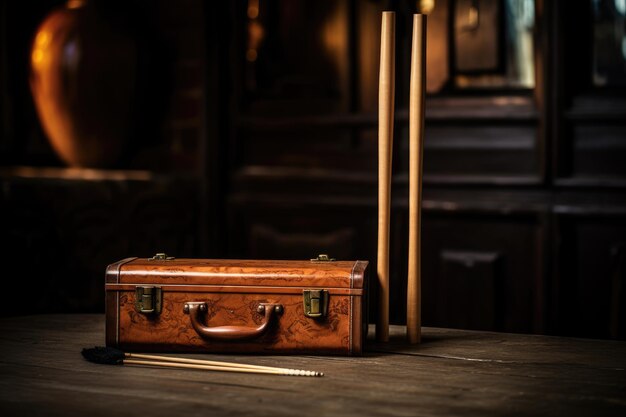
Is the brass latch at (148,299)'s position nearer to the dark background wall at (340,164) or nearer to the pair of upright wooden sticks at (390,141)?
the pair of upright wooden sticks at (390,141)

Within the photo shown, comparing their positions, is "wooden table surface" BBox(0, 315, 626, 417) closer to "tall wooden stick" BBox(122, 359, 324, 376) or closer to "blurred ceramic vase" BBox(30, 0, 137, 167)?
"tall wooden stick" BBox(122, 359, 324, 376)

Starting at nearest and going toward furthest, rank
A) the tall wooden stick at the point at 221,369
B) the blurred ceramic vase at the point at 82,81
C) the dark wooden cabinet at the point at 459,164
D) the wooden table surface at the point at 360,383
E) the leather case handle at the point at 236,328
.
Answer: the wooden table surface at the point at 360,383
the tall wooden stick at the point at 221,369
the leather case handle at the point at 236,328
the dark wooden cabinet at the point at 459,164
the blurred ceramic vase at the point at 82,81

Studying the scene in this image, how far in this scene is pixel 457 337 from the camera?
1467 millimetres

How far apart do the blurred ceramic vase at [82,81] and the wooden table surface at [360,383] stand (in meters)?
1.38

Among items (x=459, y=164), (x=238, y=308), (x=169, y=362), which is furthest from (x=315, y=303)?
(x=459, y=164)

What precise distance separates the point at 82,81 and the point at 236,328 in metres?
1.58

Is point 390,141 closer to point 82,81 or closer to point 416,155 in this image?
point 416,155

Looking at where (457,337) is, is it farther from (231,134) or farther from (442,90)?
(231,134)

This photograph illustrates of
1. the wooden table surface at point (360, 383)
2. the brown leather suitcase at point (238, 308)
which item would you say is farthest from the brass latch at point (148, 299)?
the wooden table surface at point (360, 383)

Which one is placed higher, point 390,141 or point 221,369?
point 390,141

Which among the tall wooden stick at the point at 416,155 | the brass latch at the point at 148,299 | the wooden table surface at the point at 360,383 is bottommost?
the wooden table surface at the point at 360,383

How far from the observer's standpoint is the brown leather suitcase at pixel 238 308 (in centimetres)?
133

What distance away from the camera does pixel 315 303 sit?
1.32 meters

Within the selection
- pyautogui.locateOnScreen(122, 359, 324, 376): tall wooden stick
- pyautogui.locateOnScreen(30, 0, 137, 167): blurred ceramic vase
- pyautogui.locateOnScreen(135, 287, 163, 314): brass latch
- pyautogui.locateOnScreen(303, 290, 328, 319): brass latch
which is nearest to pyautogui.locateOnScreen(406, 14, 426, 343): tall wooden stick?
pyautogui.locateOnScreen(303, 290, 328, 319): brass latch
